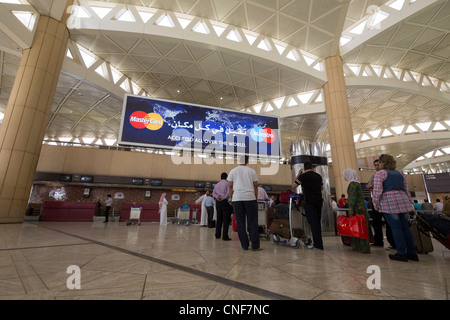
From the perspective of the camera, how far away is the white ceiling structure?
10133 mm

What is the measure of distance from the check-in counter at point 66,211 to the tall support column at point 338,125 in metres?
13.9

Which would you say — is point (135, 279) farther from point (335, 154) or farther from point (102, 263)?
point (335, 154)

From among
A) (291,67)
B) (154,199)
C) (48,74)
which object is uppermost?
(291,67)

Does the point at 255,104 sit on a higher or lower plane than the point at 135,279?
higher

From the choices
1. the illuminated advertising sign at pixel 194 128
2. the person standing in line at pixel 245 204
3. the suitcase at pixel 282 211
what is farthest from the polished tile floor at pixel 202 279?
the illuminated advertising sign at pixel 194 128

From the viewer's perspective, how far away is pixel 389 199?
9.89ft

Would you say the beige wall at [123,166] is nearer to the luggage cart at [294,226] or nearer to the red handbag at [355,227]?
the luggage cart at [294,226]

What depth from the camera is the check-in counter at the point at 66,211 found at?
435 inches

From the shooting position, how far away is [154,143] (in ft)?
30.0

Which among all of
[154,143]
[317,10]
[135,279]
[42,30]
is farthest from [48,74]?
[317,10]

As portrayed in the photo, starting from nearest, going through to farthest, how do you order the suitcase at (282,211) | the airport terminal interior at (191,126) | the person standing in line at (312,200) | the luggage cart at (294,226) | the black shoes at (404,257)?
the airport terminal interior at (191,126) < the black shoes at (404,257) < the person standing in line at (312,200) < the luggage cart at (294,226) < the suitcase at (282,211)
